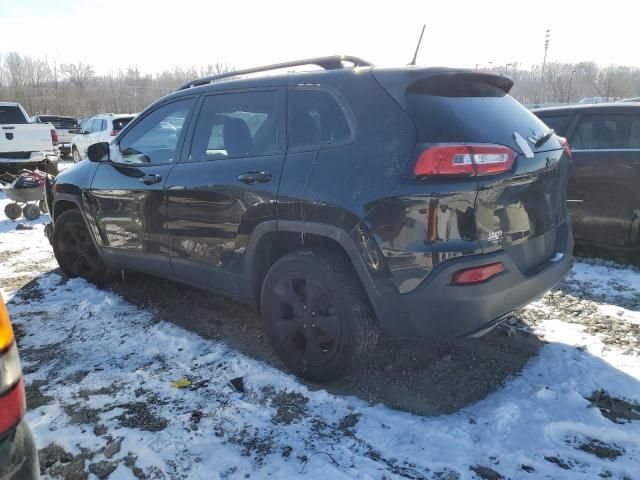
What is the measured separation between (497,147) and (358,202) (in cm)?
77

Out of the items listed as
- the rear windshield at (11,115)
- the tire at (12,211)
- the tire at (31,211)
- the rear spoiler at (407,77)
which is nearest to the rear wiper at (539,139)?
the rear spoiler at (407,77)

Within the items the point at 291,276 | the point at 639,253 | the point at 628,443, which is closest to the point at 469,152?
the point at 291,276

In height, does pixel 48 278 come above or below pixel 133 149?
below

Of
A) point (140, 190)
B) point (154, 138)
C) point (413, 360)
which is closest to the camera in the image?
point (413, 360)

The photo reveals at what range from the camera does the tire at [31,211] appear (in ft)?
27.6

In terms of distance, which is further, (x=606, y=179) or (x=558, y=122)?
(x=558, y=122)

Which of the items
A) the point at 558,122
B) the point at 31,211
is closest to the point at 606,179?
the point at 558,122

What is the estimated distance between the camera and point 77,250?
5.04m

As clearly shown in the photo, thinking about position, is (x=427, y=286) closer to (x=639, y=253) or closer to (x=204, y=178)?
(x=204, y=178)

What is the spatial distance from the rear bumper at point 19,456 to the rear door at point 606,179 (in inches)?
209

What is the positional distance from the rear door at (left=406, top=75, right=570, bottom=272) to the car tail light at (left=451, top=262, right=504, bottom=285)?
0.10 m

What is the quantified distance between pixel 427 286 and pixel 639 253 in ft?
13.9

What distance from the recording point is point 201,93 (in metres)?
3.72

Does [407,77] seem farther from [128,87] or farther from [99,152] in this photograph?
[128,87]
